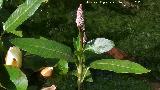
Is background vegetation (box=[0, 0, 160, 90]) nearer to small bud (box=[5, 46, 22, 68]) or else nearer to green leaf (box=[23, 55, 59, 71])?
green leaf (box=[23, 55, 59, 71])

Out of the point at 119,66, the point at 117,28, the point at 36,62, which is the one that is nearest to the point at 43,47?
the point at 36,62

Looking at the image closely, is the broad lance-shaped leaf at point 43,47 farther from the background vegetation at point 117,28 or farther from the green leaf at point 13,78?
Result: the background vegetation at point 117,28

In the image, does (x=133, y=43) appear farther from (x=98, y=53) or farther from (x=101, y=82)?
(x=98, y=53)

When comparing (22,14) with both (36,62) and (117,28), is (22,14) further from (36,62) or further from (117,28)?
(117,28)

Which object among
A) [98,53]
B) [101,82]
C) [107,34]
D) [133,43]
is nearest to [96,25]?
[107,34]

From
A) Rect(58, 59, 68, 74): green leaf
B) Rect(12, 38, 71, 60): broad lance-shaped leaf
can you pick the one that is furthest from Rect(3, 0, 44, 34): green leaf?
Rect(58, 59, 68, 74): green leaf
